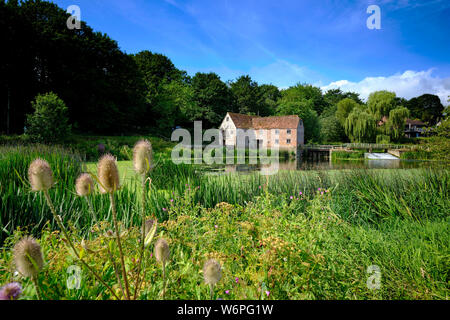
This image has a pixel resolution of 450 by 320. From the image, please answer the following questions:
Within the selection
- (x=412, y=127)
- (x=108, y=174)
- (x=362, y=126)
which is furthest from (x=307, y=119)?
(x=108, y=174)

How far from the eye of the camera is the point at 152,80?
145 feet

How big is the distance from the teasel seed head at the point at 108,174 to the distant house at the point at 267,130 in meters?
38.4

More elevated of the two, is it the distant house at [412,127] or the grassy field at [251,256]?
the distant house at [412,127]

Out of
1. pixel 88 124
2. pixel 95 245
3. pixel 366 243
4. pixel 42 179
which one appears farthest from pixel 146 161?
pixel 88 124

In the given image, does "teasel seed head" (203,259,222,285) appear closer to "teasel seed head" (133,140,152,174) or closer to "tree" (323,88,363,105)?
"teasel seed head" (133,140,152,174)

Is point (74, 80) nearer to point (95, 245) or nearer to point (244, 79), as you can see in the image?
point (95, 245)

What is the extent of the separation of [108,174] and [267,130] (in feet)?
133

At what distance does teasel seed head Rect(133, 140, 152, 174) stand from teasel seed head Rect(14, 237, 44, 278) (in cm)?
46

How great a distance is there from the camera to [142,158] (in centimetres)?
93

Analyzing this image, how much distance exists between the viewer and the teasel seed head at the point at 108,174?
897 millimetres

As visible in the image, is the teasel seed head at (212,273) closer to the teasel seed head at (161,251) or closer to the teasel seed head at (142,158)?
the teasel seed head at (161,251)

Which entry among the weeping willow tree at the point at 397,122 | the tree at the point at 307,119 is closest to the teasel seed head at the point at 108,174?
the weeping willow tree at the point at 397,122

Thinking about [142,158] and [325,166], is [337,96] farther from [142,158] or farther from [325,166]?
[142,158]
